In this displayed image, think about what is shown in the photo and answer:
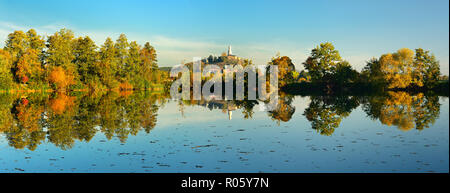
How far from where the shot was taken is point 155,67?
106m

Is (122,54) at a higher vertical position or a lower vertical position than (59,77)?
higher

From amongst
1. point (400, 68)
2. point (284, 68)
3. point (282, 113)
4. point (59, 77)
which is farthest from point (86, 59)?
point (400, 68)

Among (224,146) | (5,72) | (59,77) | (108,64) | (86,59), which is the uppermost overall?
(86,59)

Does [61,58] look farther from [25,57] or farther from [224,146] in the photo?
[224,146]

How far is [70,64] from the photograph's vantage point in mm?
76375

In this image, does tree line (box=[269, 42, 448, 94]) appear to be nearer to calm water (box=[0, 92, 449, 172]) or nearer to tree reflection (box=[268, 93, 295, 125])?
tree reflection (box=[268, 93, 295, 125])

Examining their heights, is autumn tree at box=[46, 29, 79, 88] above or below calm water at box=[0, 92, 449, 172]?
above

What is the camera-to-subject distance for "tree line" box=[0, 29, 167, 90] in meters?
68.8

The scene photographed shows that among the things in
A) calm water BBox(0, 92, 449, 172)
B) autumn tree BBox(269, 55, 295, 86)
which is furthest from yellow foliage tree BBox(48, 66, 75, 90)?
calm water BBox(0, 92, 449, 172)

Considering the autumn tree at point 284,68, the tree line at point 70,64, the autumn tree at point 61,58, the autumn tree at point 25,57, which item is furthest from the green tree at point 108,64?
the autumn tree at point 284,68

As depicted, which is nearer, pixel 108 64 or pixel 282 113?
pixel 282 113

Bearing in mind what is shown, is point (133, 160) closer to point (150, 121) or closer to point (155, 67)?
point (150, 121)

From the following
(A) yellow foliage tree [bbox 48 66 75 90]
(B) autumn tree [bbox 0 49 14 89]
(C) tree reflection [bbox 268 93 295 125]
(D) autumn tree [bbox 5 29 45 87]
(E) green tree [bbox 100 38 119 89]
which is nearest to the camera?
(C) tree reflection [bbox 268 93 295 125]
